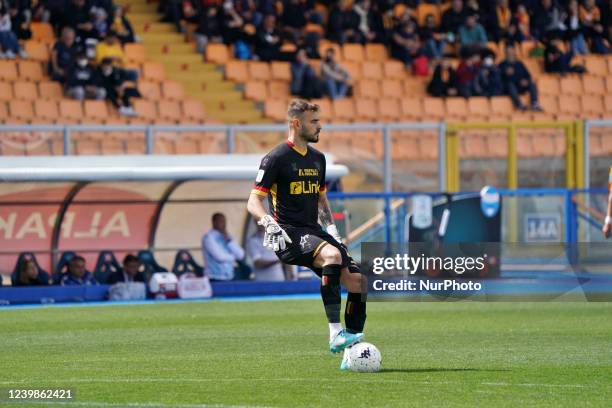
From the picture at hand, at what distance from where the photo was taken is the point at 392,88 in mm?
31938

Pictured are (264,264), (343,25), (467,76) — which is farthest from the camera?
(343,25)

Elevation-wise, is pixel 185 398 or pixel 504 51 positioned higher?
pixel 504 51

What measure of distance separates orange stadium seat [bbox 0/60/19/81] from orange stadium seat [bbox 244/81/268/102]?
17.8 feet

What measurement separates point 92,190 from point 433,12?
48.4 feet

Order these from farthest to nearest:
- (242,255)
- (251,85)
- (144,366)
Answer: (251,85), (242,255), (144,366)

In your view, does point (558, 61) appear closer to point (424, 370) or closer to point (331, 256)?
point (331, 256)

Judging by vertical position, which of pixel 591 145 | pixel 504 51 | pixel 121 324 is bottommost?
pixel 121 324

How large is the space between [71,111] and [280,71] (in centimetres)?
587

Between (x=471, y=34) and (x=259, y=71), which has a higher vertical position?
(x=471, y=34)

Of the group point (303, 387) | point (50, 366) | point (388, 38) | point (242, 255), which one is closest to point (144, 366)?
point (50, 366)

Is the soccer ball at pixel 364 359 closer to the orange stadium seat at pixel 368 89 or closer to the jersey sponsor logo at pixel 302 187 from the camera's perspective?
the jersey sponsor logo at pixel 302 187

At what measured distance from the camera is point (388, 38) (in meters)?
33.6

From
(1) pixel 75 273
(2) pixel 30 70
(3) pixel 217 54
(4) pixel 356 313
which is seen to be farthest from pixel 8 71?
(4) pixel 356 313

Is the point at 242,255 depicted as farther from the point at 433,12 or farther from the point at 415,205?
the point at 433,12
